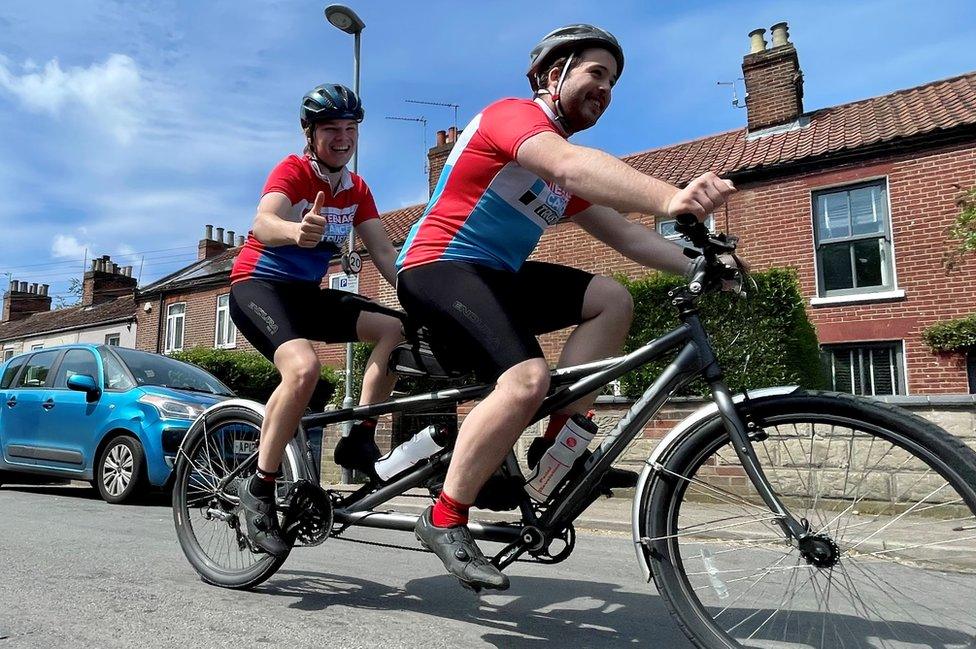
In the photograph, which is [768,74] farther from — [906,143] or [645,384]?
[645,384]

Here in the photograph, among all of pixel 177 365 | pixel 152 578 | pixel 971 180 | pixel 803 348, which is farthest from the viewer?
pixel 971 180

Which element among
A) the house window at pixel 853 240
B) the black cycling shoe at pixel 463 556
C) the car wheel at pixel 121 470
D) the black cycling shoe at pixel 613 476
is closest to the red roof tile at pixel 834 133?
the house window at pixel 853 240

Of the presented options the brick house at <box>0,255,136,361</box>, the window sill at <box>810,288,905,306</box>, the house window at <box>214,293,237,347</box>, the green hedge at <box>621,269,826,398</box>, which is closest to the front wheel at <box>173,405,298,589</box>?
the green hedge at <box>621,269,826,398</box>

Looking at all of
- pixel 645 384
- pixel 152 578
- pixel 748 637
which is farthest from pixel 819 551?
pixel 645 384

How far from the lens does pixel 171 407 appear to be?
7.71 meters

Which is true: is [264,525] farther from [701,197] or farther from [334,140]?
[701,197]

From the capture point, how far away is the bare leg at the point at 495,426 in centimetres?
251

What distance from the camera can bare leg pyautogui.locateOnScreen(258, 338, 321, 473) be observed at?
320 cm

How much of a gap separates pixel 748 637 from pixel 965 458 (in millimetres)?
790

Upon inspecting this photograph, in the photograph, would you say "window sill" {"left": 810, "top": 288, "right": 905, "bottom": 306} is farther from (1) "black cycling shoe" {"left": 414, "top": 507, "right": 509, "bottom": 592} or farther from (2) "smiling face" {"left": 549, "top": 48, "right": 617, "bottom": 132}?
(1) "black cycling shoe" {"left": 414, "top": 507, "right": 509, "bottom": 592}

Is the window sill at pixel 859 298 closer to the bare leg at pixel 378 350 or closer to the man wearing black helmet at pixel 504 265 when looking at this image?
the man wearing black helmet at pixel 504 265

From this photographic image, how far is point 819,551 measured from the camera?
7.29 ft

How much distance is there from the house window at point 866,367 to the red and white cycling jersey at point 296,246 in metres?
11.4

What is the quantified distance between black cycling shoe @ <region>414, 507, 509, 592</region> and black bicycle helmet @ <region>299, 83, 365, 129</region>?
1.81 meters
